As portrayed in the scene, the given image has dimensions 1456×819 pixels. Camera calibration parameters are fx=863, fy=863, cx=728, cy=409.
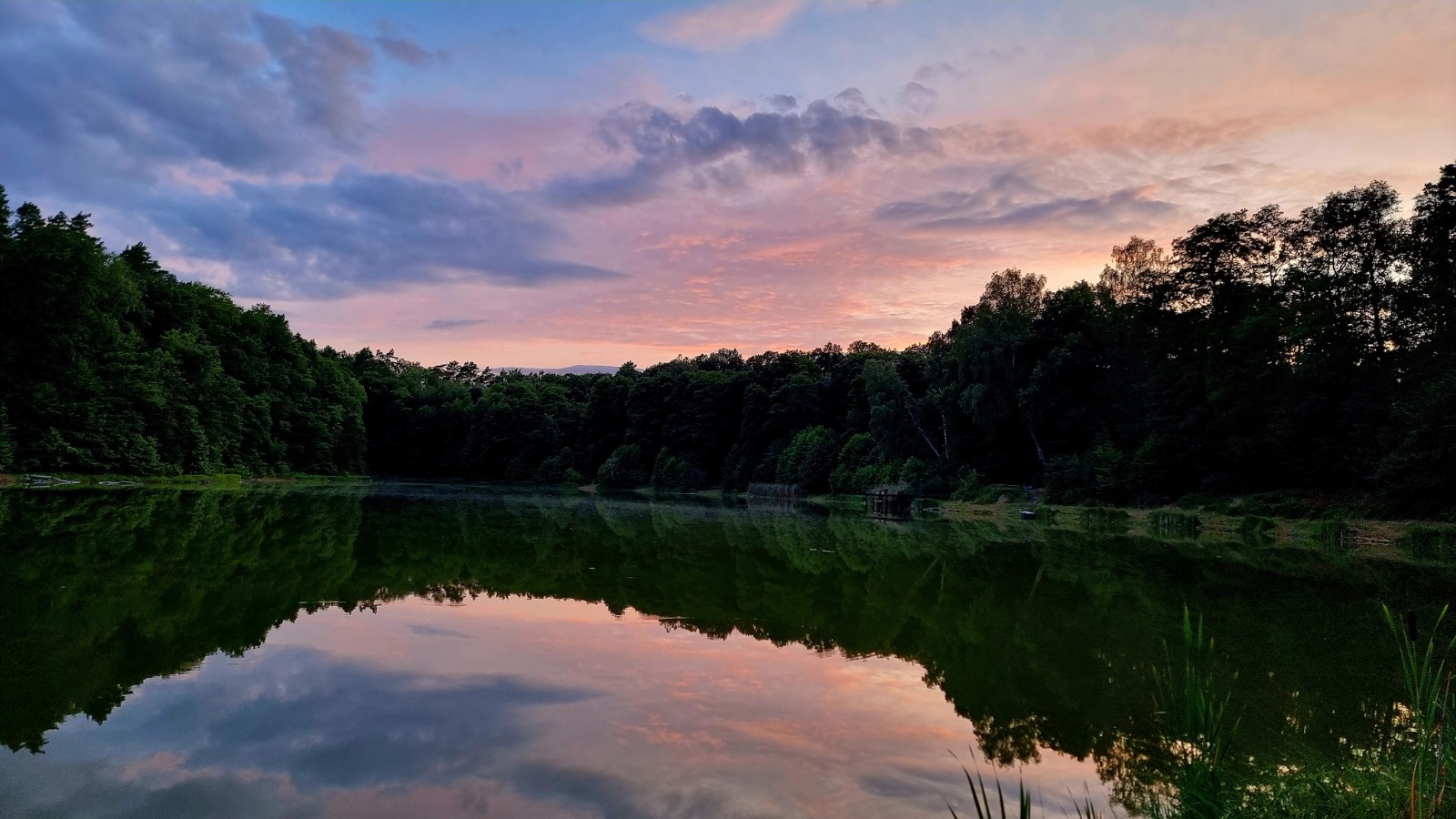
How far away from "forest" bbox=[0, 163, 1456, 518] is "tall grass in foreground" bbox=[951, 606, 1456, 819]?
102 feet

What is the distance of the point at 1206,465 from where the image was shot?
42031mm

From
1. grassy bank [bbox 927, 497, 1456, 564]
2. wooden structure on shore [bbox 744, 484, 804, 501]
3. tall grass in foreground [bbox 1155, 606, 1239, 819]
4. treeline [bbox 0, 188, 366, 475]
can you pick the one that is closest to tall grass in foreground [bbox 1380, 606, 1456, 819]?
tall grass in foreground [bbox 1155, 606, 1239, 819]

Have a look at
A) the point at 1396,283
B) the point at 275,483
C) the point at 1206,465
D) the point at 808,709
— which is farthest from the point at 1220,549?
the point at 275,483

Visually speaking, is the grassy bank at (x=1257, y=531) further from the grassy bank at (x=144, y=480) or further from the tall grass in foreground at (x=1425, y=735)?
the grassy bank at (x=144, y=480)

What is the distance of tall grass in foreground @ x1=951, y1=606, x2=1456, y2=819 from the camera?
4.00 meters

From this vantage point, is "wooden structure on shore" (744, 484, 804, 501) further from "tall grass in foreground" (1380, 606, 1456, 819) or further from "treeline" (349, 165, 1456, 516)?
"tall grass in foreground" (1380, 606, 1456, 819)

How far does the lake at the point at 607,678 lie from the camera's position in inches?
231

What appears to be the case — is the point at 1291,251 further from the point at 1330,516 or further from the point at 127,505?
the point at 127,505

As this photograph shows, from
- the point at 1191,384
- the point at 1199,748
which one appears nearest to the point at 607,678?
the point at 1199,748

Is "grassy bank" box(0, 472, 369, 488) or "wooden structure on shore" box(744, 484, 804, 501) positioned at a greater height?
"grassy bank" box(0, 472, 369, 488)

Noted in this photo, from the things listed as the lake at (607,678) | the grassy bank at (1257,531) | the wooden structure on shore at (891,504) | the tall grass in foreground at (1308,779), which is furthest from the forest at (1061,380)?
the tall grass in foreground at (1308,779)

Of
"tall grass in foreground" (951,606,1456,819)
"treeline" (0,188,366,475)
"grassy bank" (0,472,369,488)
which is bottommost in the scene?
"grassy bank" (0,472,369,488)

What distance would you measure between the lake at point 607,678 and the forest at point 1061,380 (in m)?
20.3

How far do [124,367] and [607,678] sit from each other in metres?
50.5
